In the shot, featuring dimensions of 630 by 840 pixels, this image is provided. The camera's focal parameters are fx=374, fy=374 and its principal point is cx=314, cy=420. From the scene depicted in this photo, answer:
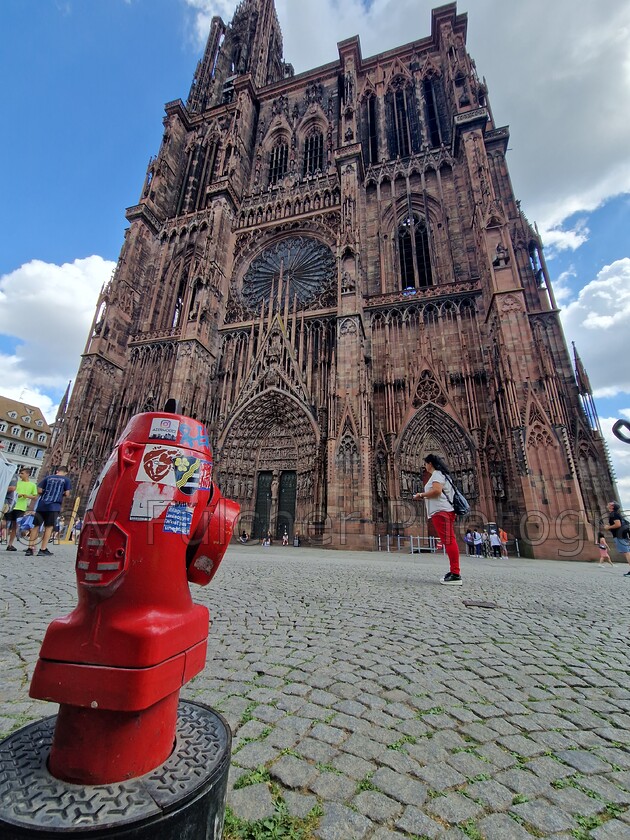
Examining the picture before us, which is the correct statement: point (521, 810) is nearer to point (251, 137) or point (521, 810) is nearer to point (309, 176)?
point (309, 176)

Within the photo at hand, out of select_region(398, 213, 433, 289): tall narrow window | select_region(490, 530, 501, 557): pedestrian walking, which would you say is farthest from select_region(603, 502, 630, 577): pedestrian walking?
select_region(398, 213, 433, 289): tall narrow window

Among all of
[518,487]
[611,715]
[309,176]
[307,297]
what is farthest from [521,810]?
[309,176]

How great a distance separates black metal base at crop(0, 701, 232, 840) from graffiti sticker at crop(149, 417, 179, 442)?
74 cm

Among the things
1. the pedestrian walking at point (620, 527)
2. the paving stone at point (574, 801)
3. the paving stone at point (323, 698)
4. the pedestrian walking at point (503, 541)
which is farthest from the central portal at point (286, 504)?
the paving stone at point (574, 801)

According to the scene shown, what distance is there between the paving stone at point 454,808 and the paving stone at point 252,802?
46 cm

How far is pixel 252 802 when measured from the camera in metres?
1.07

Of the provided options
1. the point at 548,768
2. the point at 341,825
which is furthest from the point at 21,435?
the point at 548,768

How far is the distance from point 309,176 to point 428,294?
1173 cm

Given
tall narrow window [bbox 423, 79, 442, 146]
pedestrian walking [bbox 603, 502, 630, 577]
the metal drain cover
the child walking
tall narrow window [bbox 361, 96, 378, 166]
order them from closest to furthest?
1. the metal drain cover
2. pedestrian walking [bbox 603, 502, 630, 577]
3. the child walking
4. tall narrow window [bbox 423, 79, 442, 146]
5. tall narrow window [bbox 361, 96, 378, 166]

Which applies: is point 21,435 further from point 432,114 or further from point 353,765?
point 353,765

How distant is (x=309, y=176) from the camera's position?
856 inches

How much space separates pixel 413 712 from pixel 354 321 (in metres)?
14.5

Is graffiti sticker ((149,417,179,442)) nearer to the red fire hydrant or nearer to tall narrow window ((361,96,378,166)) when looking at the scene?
the red fire hydrant

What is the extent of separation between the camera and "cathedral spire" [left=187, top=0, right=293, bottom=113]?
93.6 feet
